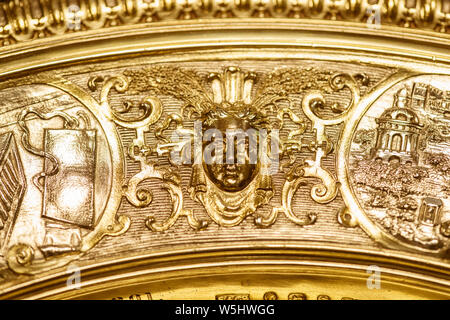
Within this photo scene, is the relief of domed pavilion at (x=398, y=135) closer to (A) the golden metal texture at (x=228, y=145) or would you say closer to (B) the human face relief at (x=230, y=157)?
(A) the golden metal texture at (x=228, y=145)

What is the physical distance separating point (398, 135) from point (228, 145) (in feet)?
1.80

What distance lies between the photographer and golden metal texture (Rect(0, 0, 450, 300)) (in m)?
2.58

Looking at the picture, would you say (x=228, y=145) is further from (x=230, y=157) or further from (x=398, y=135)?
(x=398, y=135)

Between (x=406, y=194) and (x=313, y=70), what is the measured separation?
1.63ft

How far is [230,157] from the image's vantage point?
2.65 metres

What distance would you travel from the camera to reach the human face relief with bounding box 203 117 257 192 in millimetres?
2645

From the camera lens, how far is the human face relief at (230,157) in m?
2.64

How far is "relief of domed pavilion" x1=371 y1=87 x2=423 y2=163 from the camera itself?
2658 millimetres

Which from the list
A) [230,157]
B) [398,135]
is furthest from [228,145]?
[398,135]

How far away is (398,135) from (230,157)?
0.55 m

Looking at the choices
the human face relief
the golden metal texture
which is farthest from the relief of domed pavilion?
the human face relief

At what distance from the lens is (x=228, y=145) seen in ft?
8.68

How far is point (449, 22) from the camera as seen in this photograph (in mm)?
2617

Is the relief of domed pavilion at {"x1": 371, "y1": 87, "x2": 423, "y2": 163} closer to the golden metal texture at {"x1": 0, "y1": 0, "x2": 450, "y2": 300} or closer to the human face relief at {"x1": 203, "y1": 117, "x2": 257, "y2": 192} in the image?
the golden metal texture at {"x1": 0, "y1": 0, "x2": 450, "y2": 300}
